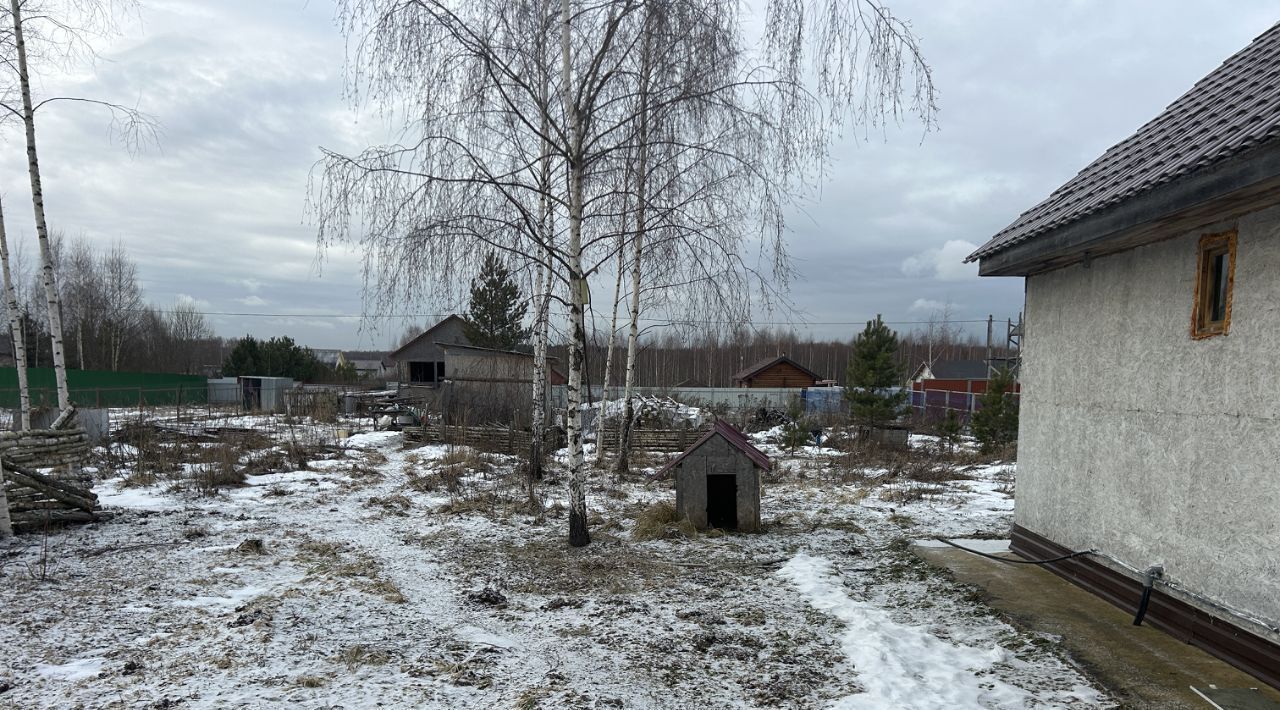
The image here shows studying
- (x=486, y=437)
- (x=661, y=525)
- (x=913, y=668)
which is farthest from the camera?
(x=486, y=437)

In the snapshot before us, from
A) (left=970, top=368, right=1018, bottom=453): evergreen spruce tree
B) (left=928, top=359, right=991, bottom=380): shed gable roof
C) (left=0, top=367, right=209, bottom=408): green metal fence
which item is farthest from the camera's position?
(left=928, top=359, right=991, bottom=380): shed gable roof

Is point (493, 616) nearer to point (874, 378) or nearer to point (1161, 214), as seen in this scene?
point (1161, 214)

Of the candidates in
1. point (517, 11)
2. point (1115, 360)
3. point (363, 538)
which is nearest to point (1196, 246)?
point (1115, 360)

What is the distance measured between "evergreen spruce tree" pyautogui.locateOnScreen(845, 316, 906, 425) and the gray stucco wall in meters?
12.4

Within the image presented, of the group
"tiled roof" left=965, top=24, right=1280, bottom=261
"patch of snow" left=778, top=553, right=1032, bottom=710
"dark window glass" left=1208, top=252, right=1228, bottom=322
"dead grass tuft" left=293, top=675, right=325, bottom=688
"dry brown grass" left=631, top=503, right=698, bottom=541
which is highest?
"tiled roof" left=965, top=24, right=1280, bottom=261

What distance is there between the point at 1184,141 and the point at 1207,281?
0.99 m

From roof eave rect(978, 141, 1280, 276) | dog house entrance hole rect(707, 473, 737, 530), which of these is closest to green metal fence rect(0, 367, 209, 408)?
dog house entrance hole rect(707, 473, 737, 530)

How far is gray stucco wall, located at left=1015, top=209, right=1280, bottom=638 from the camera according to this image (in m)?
3.95

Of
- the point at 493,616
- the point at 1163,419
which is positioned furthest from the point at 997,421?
the point at 493,616

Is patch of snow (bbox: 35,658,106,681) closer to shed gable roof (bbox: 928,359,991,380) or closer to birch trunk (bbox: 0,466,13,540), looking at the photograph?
birch trunk (bbox: 0,466,13,540)

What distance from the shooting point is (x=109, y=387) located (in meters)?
30.6

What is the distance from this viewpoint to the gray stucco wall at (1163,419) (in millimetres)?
3947

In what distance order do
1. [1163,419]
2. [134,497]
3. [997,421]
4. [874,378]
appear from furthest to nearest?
[874,378], [997,421], [134,497], [1163,419]

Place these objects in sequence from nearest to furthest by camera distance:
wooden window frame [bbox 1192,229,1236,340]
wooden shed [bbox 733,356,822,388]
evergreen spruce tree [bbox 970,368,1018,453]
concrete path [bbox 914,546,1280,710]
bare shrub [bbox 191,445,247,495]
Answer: concrete path [bbox 914,546,1280,710] → wooden window frame [bbox 1192,229,1236,340] → bare shrub [bbox 191,445,247,495] → evergreen spruce tree [bbox 970,368,1018,453] → wooden shed [bbox 733,356,822,388]
